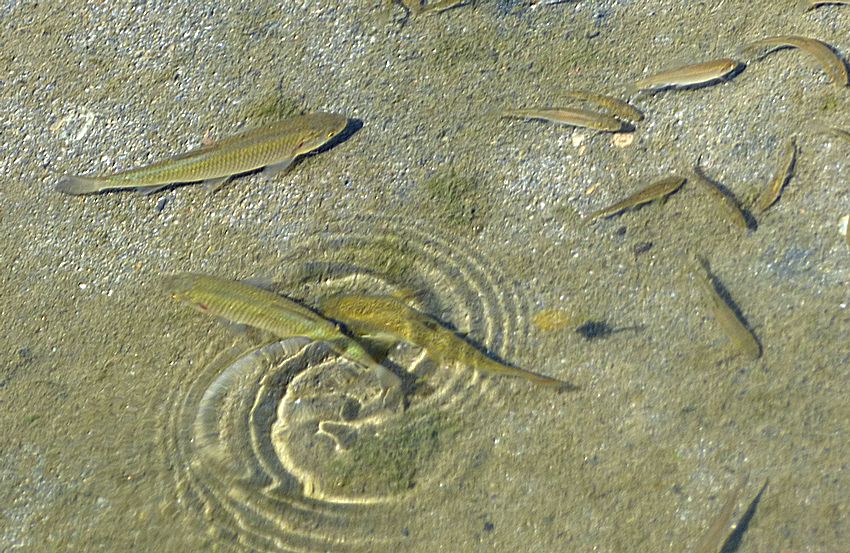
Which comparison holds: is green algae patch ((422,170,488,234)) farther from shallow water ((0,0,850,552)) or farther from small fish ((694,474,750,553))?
small fish ((694,474,750,553))

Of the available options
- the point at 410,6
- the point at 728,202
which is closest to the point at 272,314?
the point at 410,6

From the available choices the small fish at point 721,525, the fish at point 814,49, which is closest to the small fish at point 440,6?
the fish at point 814,49

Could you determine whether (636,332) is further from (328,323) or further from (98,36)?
(98,36)

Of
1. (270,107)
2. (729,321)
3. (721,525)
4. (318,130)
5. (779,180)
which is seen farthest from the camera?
(270,107)

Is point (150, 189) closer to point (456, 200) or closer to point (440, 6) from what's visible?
point (456, 200)

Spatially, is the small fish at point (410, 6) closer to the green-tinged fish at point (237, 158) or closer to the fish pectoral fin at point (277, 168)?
the green-tinged fish at point (237, 158)
